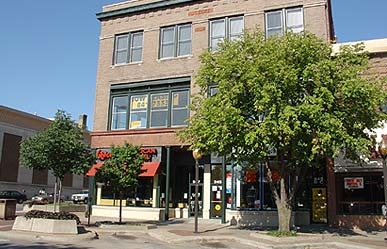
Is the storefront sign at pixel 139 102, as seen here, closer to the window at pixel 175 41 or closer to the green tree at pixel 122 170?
the window at pixel 175 41

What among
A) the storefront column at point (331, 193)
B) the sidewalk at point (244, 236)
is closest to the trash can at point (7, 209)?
the sidewalk at point (244, 236)

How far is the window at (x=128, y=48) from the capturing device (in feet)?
101

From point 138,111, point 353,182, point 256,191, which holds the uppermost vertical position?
point 138,111

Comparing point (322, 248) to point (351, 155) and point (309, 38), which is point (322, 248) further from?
point (309, 38)

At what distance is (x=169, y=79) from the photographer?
94.5ft

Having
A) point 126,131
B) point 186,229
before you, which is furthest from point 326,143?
point 126,131

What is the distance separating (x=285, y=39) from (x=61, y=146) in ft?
37.4

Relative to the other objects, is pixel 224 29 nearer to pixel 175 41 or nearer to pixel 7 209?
pixel 175 41

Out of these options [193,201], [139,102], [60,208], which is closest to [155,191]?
[193,201]

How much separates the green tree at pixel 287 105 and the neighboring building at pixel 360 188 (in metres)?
4.27

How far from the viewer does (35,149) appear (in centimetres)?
2120

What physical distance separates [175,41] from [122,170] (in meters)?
11.0

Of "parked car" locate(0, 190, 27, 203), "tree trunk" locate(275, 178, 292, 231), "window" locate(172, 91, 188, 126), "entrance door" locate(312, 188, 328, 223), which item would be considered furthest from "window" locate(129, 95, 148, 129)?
"parked car" locate(0, 190, 27, 203)

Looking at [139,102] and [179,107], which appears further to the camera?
[139,102]
